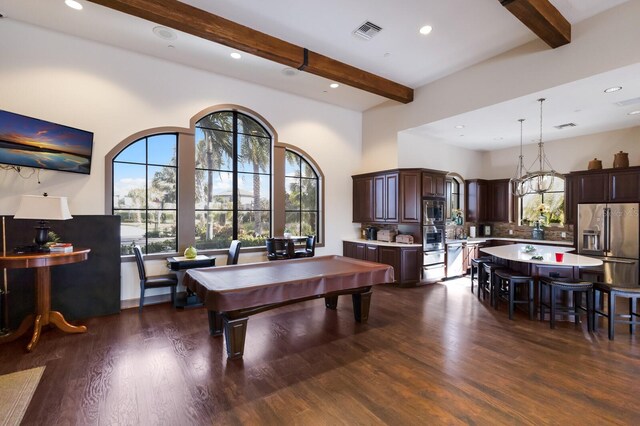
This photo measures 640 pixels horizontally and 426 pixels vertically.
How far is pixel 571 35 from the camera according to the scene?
402cm

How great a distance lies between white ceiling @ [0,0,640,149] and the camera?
3748mm

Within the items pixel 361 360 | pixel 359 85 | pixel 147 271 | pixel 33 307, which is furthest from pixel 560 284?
pixel 33 307

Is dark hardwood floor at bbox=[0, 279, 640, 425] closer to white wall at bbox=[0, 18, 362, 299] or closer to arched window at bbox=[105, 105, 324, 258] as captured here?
arched window at bbox=[105, 105, 324, 258]

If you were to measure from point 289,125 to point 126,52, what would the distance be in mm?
3080

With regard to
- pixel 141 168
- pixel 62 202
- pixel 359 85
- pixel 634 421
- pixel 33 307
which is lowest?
pixel 634 421

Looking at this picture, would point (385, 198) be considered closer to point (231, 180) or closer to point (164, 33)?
Answer: point (231, 180)

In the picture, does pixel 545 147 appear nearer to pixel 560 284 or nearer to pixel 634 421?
pixel 560 284

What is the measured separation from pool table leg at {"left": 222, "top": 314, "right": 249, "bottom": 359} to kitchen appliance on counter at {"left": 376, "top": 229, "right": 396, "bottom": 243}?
4.43 metres

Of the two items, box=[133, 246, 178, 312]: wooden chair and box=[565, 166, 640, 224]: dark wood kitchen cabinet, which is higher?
box=[565, 166, 640, 224]: dark wood kitchen cabinet

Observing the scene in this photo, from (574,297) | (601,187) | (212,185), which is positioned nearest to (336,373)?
(574,297)

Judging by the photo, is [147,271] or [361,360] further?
[147,271]

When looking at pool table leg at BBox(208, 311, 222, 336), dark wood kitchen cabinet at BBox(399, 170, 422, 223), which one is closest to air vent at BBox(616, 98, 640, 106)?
dark wood kitchen cabinet at BBox(399, 170, 422, 223)

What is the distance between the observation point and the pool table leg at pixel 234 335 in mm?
3039

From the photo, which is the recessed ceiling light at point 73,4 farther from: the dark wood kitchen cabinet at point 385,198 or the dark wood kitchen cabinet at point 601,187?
the dark wood kitchen cabinet at point 601,187
